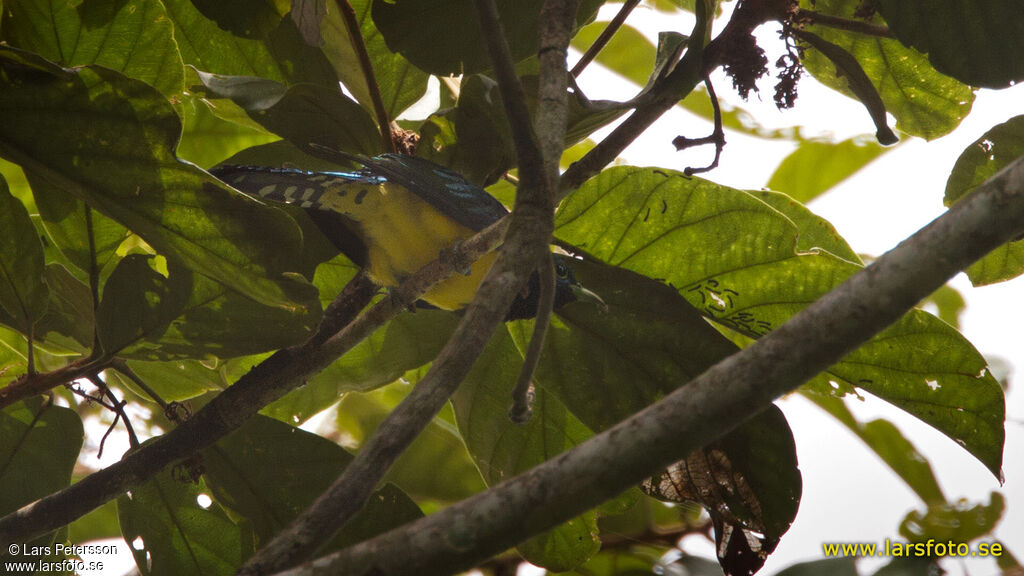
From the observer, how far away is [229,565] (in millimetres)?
2293

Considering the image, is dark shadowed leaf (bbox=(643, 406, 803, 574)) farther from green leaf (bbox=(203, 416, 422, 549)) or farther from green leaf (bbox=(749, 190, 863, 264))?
green leaf (bbox=(203, 416, 422, 549))

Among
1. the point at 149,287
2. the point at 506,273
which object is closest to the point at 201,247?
the point at 149,287

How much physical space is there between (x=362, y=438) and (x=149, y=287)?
168 centimetres

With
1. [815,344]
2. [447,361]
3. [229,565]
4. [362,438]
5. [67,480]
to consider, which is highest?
[362,438]

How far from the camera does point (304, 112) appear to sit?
2.11 m

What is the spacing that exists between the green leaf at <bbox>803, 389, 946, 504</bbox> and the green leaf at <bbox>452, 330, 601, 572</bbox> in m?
1.12

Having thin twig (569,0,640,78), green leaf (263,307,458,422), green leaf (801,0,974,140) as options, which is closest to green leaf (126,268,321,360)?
green leaf (263,307,458,422)

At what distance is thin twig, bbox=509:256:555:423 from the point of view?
1.54 meters

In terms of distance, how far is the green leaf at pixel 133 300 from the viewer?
6.40 feet

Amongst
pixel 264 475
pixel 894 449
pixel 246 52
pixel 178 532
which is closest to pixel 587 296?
pixel 264 475

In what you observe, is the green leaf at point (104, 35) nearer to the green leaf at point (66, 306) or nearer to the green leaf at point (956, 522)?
the green leaf at point (66, 306)

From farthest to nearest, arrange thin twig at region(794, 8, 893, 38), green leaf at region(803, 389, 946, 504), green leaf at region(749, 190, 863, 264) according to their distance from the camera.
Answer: green leaf at region(803, 389, 946, 504)
green leaf at region(749, 190, 863, 264)
thin twig at region(794, 8, 893, 38)

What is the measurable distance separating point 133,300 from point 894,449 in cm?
266

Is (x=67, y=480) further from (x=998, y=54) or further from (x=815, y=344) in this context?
(x=998, y=54)
